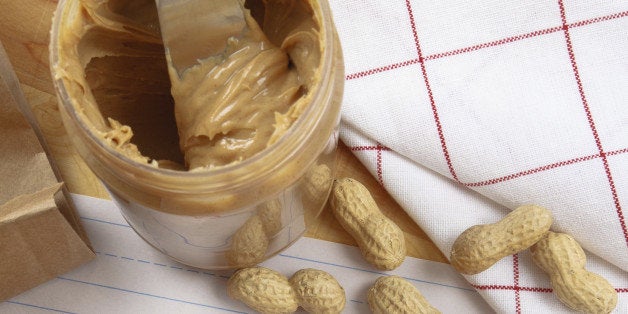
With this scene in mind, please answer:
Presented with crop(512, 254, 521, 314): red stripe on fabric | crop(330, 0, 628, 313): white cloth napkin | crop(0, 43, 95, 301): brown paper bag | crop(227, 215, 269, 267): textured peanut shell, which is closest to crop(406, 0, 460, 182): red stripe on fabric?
crop(330, 0, 628, 313): white cloth napkin

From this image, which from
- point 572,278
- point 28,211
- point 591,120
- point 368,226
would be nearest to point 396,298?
point 368,226

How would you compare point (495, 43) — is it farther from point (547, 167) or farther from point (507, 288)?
point (507, 288)

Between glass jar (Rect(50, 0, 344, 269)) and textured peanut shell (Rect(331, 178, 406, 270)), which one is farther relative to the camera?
textured peanut shell (Rect(331, 178, 406, 270))

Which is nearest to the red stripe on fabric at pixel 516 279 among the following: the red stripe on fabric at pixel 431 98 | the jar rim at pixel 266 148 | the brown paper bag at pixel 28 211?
the red stripe on fabric at pixel 431 98

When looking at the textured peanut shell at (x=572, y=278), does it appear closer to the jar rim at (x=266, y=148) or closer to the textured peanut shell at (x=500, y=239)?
the textured peanut shell at (x=500, y=239)

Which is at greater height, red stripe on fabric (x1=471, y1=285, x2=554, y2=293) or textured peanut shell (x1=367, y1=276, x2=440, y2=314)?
red stripe on fabric (x1=471, y1=285, x2=554, y2=293)

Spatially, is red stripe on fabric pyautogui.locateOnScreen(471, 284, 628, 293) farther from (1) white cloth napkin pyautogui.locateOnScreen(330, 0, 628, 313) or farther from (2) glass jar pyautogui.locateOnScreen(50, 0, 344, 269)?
(2) glass jar pyautogui.locateOnScreen(50, 0, 344, 269)

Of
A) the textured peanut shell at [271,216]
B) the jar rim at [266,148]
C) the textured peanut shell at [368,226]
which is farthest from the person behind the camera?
the textured peanut shell at [368,226]
